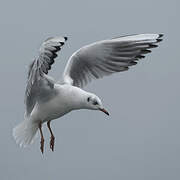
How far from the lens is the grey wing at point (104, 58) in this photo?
14.7 feet

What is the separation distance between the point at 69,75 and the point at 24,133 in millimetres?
494

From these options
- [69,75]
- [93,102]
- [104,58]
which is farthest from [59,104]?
[104,58]

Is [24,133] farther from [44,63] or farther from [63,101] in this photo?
[44,63]

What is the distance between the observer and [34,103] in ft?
13.7

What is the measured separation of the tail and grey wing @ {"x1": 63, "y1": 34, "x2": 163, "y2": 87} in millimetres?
430

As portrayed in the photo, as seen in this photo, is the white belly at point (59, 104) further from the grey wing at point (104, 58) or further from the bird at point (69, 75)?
the grey wing at point (104, 58)

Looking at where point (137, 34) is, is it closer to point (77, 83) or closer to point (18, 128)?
point (77, 83)

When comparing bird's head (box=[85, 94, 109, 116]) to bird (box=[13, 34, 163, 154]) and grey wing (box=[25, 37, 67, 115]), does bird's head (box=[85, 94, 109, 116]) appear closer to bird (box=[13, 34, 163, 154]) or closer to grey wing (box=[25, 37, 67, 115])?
bird (box=[13, 34, 163, 154])

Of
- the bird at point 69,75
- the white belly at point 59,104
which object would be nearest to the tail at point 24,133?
the bird at point 69,75

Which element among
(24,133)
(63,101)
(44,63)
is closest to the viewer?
(44,63)

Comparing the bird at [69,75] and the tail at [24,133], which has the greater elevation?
the bird at [69,75]

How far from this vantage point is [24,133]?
4434 millimetres

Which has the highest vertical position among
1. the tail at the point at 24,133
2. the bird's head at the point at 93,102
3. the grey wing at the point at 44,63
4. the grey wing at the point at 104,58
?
the grey wing at the point at 44,63

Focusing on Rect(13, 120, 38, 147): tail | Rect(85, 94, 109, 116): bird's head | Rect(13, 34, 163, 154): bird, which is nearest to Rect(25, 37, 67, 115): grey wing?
Rect(13, 34, 163, 154): bird
